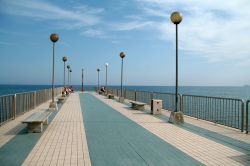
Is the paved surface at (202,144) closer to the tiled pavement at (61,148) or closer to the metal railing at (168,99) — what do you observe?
the tiled pavement at (61,148)

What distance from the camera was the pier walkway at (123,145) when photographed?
19.7 feet

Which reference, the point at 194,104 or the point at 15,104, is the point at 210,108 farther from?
the point at 15,104

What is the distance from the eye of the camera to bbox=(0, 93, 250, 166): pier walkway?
5.99 metres

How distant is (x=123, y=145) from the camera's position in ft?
24.0

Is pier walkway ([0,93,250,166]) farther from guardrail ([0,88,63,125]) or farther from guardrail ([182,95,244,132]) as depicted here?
guardrail ([0,88,63,125])

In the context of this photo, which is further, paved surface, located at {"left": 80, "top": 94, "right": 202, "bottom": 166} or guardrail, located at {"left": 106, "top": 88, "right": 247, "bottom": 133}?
Answer: guardrail, located at {"left": 106, "top": 88, "right": 247, "bottom": 133}

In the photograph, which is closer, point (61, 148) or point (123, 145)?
point (61, 148)

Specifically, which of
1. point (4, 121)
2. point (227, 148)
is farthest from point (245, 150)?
point (4, 121)

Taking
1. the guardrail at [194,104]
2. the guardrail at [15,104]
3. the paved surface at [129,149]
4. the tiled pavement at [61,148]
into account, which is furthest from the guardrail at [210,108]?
the guardrail at [15,104]

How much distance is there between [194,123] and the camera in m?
11.2

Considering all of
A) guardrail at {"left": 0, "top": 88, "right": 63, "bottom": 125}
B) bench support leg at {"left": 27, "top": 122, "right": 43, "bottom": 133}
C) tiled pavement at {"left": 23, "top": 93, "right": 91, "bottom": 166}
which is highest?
guardrail at {"left": 0, "top": 88, "right": 63, "bottom": 125}

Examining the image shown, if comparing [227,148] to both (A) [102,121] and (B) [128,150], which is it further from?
(A) [102,121]

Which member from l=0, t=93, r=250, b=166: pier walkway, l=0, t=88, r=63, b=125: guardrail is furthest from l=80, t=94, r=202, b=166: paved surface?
l=0, t=88, r=63, b=125: guardrail

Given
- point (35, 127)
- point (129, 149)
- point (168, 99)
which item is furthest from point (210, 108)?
point (35, 127)
